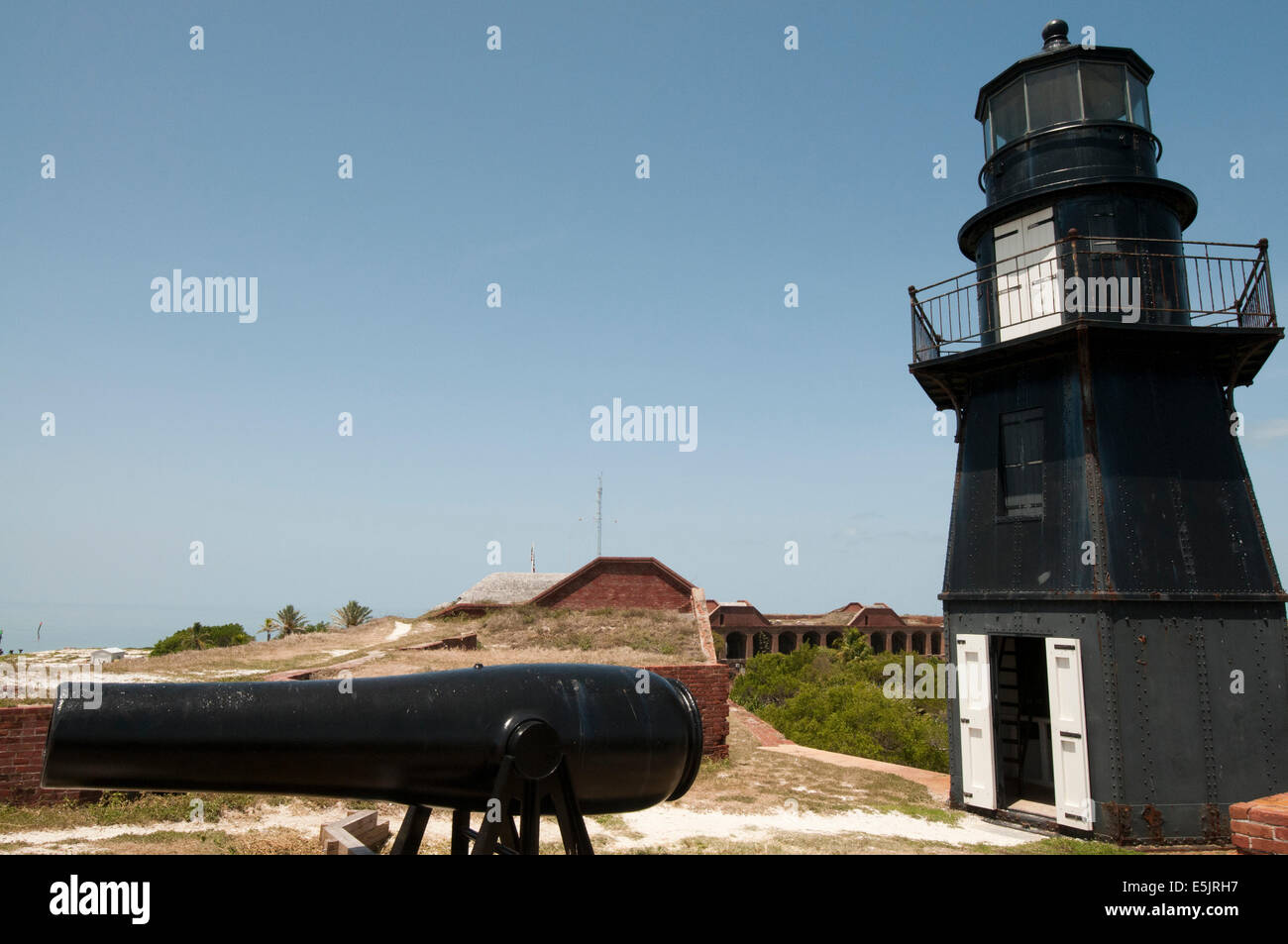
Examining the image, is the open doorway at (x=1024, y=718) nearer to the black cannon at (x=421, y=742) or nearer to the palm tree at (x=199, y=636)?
the black cannon at (x=421, y=742)

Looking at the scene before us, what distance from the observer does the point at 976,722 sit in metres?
11.0

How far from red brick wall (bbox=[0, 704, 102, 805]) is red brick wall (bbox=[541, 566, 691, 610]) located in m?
21.3

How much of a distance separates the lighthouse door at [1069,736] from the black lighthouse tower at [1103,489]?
0.03 m

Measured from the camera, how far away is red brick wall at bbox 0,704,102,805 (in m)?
8.79

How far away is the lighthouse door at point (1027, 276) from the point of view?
10.9m

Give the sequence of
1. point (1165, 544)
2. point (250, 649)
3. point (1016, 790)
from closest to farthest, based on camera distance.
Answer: point (1165, 544) < point (1016, 790) < point (250, 649)

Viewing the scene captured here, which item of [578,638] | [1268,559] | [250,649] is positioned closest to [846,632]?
[578,638]
